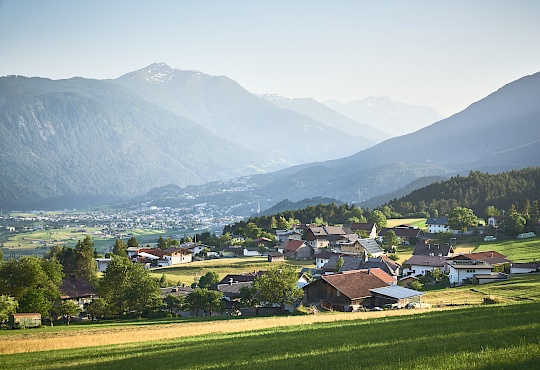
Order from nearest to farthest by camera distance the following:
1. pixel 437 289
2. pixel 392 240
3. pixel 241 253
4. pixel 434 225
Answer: pixel 437 289
pixel 392 240
pixel 241 253
pixel 434 225

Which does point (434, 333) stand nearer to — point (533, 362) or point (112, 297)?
point (533, 362)

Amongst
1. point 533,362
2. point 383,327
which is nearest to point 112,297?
point 383,327

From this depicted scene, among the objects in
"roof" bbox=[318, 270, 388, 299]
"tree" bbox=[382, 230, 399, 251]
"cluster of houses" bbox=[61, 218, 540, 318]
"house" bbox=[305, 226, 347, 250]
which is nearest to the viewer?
"roof" bbox=[318, 270, 388, 299]

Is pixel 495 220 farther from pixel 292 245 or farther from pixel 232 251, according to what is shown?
pixel 232 251

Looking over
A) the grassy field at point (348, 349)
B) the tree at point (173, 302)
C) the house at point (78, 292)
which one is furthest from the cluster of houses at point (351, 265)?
the grassy field at point (348, 349)

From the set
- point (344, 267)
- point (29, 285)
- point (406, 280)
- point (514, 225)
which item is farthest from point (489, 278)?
point (29, 285)

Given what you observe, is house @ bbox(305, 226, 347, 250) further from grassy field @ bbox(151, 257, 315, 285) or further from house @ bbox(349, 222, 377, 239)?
grassy field @ bbox(151, 257, 315, 285)

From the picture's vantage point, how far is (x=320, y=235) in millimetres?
96438

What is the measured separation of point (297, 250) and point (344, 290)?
4329cm

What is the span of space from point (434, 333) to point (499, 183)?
125 m

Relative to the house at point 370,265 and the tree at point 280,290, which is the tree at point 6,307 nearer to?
the tree at point 280,290

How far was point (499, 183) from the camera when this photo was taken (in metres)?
134

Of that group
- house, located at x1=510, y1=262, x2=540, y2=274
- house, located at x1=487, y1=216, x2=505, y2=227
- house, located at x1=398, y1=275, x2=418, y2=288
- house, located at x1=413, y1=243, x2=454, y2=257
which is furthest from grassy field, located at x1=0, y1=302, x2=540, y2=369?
house, located at x1=487, y1=216, x2=505, y2=227

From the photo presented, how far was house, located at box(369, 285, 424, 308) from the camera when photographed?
4497 cm
